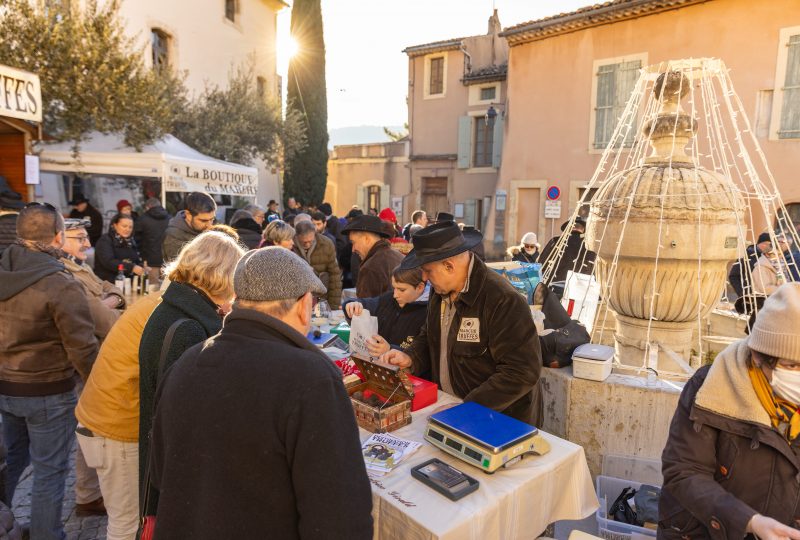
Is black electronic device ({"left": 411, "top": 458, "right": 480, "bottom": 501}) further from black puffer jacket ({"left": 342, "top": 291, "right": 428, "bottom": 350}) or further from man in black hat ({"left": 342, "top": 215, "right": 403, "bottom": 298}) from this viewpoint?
man in black hat ({"left": 342, "top": 215, "right": 403, "bottom": 298})

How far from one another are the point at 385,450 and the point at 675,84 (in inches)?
154

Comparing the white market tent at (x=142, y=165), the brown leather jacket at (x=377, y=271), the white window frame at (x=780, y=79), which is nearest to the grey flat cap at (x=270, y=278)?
the brown leather jacket at (x=377, y=271)

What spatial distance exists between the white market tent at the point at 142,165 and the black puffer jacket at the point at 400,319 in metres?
5.66

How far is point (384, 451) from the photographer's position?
6.86ft

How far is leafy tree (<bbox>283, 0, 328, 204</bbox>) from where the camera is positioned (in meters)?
18.8

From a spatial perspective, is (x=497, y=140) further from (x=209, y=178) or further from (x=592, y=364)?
(x=592, y=364)

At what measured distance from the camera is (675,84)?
4.16m

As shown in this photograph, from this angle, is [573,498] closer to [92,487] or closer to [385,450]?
[385,450]

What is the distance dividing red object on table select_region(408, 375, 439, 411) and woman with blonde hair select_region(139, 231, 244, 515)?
102 cm

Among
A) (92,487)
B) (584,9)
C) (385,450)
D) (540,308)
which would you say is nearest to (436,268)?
(385,450)

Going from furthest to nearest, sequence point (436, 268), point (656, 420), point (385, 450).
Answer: point (656, 420), point (436, 268), point (385, 450)

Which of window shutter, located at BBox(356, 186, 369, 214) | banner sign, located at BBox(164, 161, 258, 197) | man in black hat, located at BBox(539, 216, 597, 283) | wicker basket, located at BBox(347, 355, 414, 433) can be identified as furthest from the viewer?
window shutter, located at BBox(356, 186, 369, 214)

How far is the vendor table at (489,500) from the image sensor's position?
1.71 m

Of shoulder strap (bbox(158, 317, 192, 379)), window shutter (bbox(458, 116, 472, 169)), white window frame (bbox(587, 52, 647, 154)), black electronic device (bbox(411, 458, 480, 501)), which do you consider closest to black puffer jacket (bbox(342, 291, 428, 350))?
black electronic device (bbox(411, 458, 480, 501))
